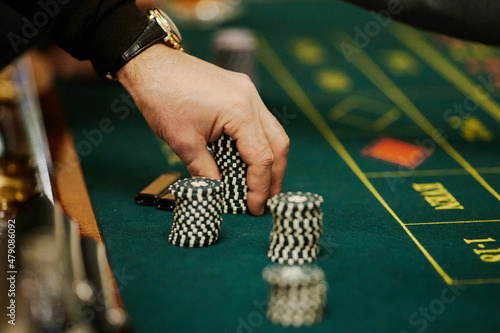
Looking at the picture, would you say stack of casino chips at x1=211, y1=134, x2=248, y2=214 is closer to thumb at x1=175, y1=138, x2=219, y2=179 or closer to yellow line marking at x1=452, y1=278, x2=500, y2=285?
thumb at x1=175, y1=138, x2=219, y2=179

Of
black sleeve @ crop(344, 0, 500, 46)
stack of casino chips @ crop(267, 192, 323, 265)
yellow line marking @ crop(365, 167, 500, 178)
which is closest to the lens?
stack of casino chips @ crop(267, 192, 323, 265)

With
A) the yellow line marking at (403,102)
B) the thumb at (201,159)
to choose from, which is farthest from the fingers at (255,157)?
the yellow line marking at (403,102)

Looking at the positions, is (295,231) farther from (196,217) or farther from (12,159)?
(12,159)

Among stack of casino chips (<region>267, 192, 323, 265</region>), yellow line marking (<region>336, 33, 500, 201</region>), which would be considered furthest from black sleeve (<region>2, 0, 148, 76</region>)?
yellow line marking (<region>336, 33, 500, 201</region>)

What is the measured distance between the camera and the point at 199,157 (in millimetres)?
2406

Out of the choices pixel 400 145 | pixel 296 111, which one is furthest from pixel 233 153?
pixel 296 111

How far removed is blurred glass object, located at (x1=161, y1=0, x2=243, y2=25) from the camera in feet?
17.9

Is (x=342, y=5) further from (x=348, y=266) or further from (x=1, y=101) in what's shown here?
(x=348, y=266)

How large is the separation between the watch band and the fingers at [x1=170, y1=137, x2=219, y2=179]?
343 mm

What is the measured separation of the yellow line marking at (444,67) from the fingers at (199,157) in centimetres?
189

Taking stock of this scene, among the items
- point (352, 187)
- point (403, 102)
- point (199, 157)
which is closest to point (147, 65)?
point (199, 157)

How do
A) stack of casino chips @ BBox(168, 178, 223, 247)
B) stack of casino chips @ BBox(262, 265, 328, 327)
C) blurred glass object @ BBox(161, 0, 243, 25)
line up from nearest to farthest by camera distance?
1. stack of casino chips @ BBox(262, 265, 328, 327)
2. stack of casino chips @ BBox(168, 178, 223, 247)
3. blurred glass object @ BBox(161, 0, 243, 25)

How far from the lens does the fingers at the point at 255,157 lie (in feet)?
7.70

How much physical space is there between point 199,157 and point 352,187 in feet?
2.21
